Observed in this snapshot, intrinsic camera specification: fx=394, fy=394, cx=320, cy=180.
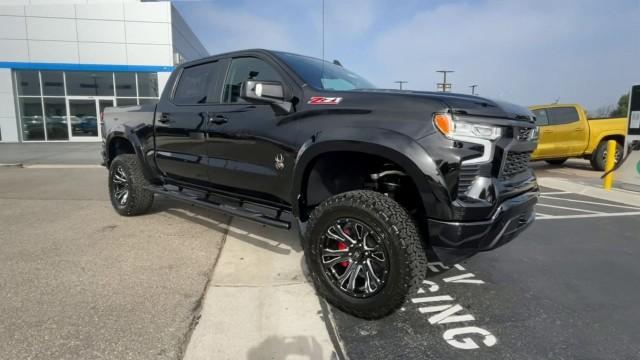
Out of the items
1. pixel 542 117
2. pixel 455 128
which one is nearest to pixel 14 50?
pixel 542 117

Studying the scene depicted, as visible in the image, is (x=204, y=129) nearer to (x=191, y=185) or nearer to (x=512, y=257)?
(x=191, y=185)

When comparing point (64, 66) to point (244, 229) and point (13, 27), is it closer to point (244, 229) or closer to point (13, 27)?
point (13, 27)

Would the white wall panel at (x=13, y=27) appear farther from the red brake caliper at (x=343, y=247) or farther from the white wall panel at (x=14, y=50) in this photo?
the red brake caliper at (x=343, y=247)

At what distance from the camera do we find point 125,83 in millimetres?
18938

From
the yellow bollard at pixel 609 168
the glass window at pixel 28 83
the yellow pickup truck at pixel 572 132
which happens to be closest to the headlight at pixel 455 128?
the yellow bollard at pixel 609 168

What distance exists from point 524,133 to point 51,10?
21996mm

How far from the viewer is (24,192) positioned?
6.77 metres

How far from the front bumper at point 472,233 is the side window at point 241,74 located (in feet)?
6.35

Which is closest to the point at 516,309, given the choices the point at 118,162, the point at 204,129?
the point at 204,129

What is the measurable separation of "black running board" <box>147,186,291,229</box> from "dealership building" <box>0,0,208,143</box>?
16.1 metres

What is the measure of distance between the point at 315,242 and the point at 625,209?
236 inches

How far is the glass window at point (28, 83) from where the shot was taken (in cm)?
1866

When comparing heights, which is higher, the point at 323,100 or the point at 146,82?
the point at 146,82

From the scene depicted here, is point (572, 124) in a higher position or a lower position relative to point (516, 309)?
higher
